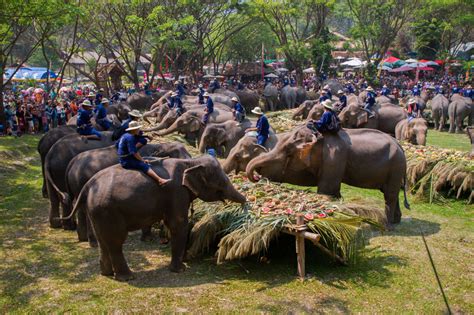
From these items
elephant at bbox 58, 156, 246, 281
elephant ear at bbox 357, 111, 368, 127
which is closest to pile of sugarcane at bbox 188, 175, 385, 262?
elephant at bbox 58, 156, 246, 281

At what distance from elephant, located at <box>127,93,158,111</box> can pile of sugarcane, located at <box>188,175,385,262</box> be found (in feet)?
69.5

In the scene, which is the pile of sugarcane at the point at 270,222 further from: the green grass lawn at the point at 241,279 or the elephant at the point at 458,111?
the elephant at the point at 458,111

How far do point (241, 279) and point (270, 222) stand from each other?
1.01 metres

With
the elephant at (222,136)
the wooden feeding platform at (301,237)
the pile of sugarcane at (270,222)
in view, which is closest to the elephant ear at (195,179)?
the pile of sugarcane at (270,222)

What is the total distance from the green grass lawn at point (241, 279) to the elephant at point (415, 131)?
687 centimetres

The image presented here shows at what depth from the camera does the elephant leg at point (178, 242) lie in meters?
7.65

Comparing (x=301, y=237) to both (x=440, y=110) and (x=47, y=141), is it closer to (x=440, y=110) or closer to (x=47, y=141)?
(x=47, y=141)

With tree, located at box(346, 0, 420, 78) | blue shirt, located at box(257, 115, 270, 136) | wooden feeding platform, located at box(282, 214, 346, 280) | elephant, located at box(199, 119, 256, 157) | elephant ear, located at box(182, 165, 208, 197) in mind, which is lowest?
wooden feeding platform, located at box(282, 214, 346, 280)

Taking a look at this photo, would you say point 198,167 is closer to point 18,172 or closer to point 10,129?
point 18,172

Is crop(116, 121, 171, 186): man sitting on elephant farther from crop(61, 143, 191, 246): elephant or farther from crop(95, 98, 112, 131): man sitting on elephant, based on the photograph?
crop(95, 98, 112, 131): man sitting on elephant

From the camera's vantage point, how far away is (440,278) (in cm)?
758

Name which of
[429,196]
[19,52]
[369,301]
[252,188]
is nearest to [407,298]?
[369,301]

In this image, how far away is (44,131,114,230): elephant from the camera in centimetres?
995

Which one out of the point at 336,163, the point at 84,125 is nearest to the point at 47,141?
the point at 84,125
